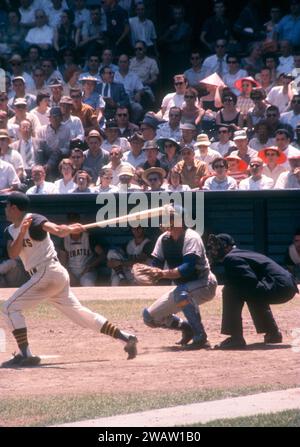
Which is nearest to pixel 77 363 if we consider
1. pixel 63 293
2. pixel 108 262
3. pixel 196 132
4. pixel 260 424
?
pixel 63 293

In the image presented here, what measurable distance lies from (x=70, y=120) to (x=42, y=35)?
3634 millimetres

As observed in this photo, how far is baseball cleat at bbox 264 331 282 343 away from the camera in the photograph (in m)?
11.4

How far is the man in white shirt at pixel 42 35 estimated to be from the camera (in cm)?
2162

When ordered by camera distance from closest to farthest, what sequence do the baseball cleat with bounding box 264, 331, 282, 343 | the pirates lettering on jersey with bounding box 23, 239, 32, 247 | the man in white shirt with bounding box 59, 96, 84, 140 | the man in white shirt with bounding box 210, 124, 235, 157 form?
the pirates lettering on jersey with bounding box 23, 239, 32, 247, the baseball cleat with bounding box 264, 331, 282, 343, the man in white shirt with bounding box 210, 124, 235, 157, the man in white shirt with bounding box 59, 96, 84, 140

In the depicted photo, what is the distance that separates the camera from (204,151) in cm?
1728

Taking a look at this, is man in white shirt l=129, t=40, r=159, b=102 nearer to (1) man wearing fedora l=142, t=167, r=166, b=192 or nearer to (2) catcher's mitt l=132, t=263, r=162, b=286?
(1) man wearing fedora l=142, t=167, r=166, b=192

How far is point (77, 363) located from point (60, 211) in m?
6.21

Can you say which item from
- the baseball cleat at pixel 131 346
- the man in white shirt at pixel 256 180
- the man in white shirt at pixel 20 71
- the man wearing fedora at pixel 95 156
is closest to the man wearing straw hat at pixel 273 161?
the man in white shirt at pixel 256 180

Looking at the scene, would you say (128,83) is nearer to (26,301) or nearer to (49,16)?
(49,16)

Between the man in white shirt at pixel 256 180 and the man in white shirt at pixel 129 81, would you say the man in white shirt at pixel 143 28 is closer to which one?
the man in white shirt at pixel 129 81

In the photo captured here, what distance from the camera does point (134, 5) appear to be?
21672 millimetres

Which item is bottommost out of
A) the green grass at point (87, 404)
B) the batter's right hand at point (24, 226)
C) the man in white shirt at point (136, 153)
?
the green grass at point (87, 404)

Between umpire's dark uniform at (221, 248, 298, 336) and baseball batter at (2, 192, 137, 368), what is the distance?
103 centimetres

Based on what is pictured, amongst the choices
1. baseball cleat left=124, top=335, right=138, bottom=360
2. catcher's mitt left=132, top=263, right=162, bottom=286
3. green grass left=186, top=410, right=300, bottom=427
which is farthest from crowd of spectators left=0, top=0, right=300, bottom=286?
green grass left=186, top=410, right=300, bottom=427
